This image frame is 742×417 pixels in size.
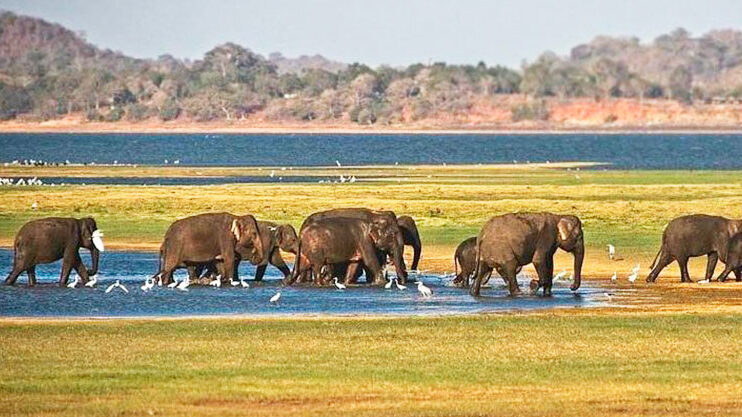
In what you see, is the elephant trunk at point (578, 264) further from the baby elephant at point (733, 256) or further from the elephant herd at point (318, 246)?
the baby elephant at point (733, 256)

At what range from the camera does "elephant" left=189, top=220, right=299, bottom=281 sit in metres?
33.9

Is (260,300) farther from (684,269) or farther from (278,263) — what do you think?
(684,269)

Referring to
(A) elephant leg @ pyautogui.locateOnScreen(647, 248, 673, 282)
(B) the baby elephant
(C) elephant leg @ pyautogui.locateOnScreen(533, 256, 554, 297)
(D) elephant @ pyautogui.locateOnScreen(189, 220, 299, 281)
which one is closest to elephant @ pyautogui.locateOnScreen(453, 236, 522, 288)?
(C) elephant leg @ pyautogui.locateOnScreen(533, 256, 554, 297)

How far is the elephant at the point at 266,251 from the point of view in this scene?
3388 cm

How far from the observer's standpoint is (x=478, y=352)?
22.4 meters

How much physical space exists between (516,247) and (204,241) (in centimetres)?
601

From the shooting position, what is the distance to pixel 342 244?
3350 cm

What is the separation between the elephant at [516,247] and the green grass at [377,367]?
4267 millimetres

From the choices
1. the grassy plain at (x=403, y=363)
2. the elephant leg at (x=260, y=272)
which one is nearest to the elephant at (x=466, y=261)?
the grassy plain at (x=403, y=363)

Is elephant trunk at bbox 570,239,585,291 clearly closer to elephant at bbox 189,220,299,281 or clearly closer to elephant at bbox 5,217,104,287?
elephant at bbox 189,220,299,281

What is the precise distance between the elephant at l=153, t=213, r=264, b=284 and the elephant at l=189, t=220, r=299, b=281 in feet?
0.74

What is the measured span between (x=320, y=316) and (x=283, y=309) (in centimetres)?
147

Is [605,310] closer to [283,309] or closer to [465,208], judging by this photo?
[283,309]

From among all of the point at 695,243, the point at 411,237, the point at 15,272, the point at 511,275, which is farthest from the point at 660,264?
the point at 15,272
